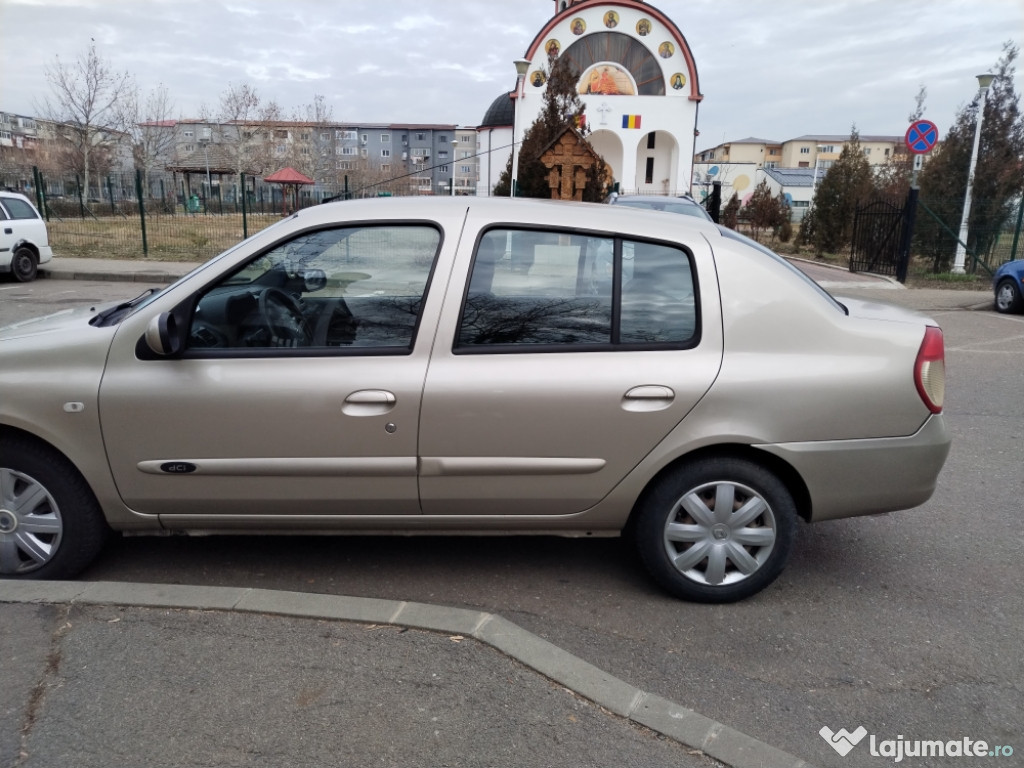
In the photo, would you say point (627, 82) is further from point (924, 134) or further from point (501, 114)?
point (924, 134)

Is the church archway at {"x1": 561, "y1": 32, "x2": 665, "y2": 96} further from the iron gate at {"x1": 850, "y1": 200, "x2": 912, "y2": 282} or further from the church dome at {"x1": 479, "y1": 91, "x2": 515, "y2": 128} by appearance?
the iron gate at {"x1": 850, "y1": 200, "x2": 912, "y2": 282}

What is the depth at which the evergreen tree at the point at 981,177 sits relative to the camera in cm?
1866

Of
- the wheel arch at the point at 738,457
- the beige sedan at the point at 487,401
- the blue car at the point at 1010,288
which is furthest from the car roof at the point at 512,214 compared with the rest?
the blue car at the point at 1010,288

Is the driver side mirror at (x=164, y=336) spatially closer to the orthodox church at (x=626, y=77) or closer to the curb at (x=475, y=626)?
the curb at (x=475, y=626)

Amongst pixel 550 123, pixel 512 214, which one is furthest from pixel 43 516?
pixel 550 123

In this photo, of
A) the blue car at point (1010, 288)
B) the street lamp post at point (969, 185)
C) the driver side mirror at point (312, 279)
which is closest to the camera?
the driver side mirror at point (312, 279)

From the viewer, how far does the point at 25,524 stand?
3.37 m

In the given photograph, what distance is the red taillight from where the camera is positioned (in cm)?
327

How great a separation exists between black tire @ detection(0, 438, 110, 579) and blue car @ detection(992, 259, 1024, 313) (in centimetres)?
1392

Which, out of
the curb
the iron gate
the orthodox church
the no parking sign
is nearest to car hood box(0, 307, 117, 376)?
the curb

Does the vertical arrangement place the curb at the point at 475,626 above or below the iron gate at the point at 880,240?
below

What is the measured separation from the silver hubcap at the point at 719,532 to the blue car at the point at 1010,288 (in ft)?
39.3

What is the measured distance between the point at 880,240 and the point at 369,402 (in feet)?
62.6

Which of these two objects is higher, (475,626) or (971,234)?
(971,234)
